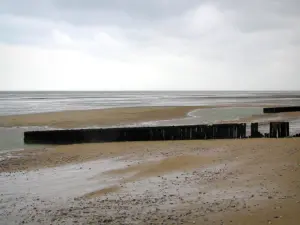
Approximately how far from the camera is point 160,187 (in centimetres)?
988

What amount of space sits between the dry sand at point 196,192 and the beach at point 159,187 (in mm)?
19

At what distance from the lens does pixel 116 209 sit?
A: 8.16 metres

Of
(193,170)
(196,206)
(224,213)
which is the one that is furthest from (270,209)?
(193,170)

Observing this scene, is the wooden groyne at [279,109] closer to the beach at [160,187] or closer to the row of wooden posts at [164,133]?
the row of wooden posts at [164,133]

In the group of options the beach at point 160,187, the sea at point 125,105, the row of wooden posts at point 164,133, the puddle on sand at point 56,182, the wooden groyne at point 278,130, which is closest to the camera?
the beach at point 160,187

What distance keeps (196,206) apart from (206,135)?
560 inches

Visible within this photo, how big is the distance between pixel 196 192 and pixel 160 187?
1221 millimetres

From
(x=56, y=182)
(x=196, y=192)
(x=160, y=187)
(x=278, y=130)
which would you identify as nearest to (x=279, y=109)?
(x=278, y=130)

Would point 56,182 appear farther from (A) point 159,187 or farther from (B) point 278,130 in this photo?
(B) point 278,130

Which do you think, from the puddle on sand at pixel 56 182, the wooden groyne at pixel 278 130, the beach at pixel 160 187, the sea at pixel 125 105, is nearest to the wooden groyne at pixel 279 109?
the sea at pixel 125 105

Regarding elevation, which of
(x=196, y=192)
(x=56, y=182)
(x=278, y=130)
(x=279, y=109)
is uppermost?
(x=278, y=130)

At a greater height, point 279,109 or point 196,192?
point 196,192

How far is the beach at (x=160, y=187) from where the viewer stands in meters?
7.50

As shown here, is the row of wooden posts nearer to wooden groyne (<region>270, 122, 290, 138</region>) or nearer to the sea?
wooden groyne (<region>270, 122, 290, 138</region>)
